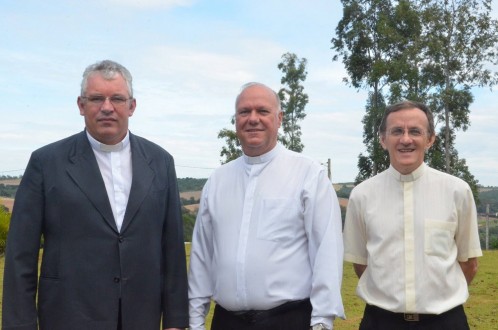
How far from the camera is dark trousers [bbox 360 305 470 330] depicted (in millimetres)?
3840

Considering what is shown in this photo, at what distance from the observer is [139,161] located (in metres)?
3.88

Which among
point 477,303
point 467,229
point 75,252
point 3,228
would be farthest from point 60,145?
point 3,228

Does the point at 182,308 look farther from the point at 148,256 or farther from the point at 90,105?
the point at 90,105

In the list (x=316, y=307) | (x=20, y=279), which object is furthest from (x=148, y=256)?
(x=316, y=307)

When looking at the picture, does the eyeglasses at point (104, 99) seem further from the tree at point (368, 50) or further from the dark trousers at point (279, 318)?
the tree at point (368, 50)

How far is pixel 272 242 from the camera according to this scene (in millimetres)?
3848

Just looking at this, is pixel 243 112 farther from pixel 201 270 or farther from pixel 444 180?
pixel 444 180

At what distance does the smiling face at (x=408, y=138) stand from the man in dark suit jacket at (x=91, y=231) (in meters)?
1.32

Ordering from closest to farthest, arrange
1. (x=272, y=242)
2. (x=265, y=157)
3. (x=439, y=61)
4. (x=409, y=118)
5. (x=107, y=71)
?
(x=107, y=71), (x=272, y=242), (x=409, y=118), (x=265, y=157), (x=439, y=61)

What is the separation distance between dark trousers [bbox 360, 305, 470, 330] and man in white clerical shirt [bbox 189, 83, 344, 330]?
26cm

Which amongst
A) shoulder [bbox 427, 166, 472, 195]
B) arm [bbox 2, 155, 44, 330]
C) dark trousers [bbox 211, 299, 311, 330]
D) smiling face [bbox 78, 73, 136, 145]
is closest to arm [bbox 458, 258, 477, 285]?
shoulder [bbox 427, 166, 472, 195]

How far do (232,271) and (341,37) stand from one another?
31666mm

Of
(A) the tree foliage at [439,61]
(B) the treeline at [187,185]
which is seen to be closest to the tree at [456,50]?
(A) the tree foliage at [439,61]

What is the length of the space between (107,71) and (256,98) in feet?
2.68
